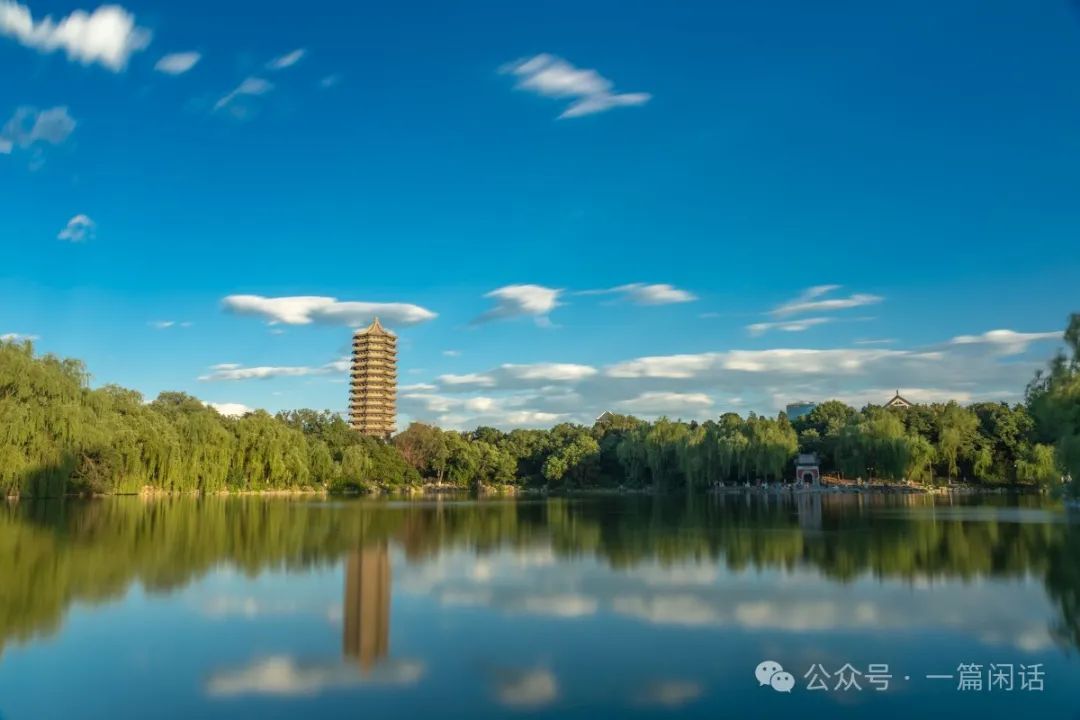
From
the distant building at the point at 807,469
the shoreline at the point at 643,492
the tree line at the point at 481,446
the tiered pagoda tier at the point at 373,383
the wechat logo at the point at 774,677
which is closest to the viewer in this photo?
the wechat logo at the point at 774,677

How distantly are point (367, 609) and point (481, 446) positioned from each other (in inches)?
2078

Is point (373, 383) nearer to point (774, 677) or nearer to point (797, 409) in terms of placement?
point (797, 409)

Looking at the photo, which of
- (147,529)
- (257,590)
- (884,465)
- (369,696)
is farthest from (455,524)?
(884,465)

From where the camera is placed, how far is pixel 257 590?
10.1 m

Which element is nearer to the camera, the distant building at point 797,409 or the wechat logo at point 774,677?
the wechat logo at point 774,677

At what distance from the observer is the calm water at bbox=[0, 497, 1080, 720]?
18.9ft

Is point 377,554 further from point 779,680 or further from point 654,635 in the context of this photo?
point 779,680

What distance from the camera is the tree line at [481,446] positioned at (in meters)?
26.6

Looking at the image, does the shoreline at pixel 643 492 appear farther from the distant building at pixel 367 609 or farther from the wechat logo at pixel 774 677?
the wechat logo at pixel 774 677

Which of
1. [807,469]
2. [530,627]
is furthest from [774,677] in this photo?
[807,469]

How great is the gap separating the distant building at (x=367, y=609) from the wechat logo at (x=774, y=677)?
10.1ft

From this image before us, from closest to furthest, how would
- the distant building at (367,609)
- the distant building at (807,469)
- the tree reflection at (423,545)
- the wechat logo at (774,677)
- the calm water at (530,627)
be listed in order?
the calm water at (530,627)
the wechat logo at (774,677)
the distant building at (367,609)
the tree reflection at (423,545)
the distant building at (807,469)

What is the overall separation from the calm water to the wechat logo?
6 centimetres

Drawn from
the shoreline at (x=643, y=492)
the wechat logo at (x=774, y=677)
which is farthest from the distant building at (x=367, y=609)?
the shoreline at (x=643, y=492)
